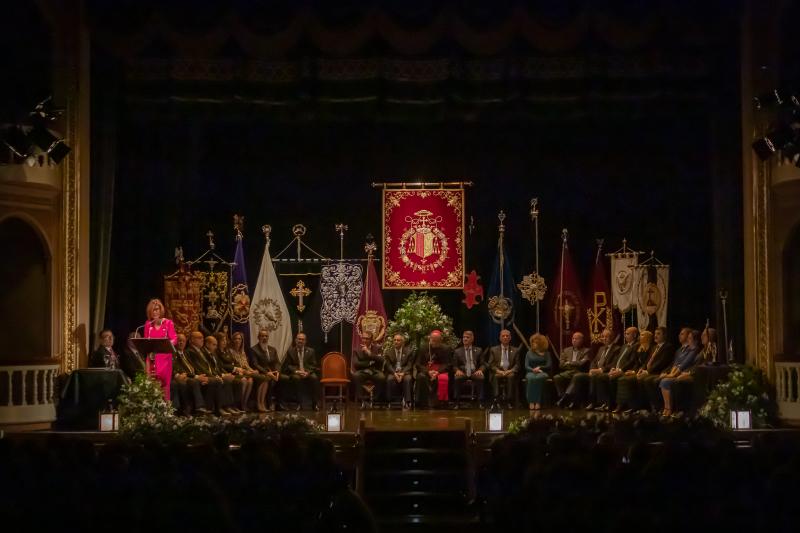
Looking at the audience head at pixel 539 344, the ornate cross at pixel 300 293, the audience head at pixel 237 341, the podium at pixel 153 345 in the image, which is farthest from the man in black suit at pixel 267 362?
the audience head at pixel 539 344

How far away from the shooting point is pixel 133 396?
13.6m

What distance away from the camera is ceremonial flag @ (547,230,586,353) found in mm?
17562

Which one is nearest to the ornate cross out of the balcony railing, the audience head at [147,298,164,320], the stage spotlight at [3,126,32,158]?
the audience head at [147,298,164,320]

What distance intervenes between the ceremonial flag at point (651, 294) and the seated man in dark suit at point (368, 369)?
4050 millimetres

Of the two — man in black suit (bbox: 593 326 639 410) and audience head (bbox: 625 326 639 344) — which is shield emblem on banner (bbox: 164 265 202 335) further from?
audience head (bbox: 625 326 639 344)

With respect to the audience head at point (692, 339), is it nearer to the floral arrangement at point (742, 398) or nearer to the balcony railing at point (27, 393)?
the floral arrangement at point (742, 398)

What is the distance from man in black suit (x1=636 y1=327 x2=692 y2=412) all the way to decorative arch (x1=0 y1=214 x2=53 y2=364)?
809 cm

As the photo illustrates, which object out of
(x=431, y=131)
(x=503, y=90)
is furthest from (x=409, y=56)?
(x=431, y=131)

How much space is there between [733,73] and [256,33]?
6355 millimetres

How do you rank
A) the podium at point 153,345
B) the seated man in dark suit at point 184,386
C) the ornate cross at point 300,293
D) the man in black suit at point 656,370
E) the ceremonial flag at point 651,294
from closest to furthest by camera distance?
1. the podium at point 153,345
2. the seated man in dark suit at point 184,386
3. the man in black suit at point 656,370
4. the ceremonial flag at point 651,294
5. the ornate cross at point 300,293

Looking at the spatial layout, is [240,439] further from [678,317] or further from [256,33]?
[678,317]

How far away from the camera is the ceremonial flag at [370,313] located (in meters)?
17.7

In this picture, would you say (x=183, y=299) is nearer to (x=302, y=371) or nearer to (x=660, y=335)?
(x=302, y=371)

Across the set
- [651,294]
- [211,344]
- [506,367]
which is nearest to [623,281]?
[651,294]
